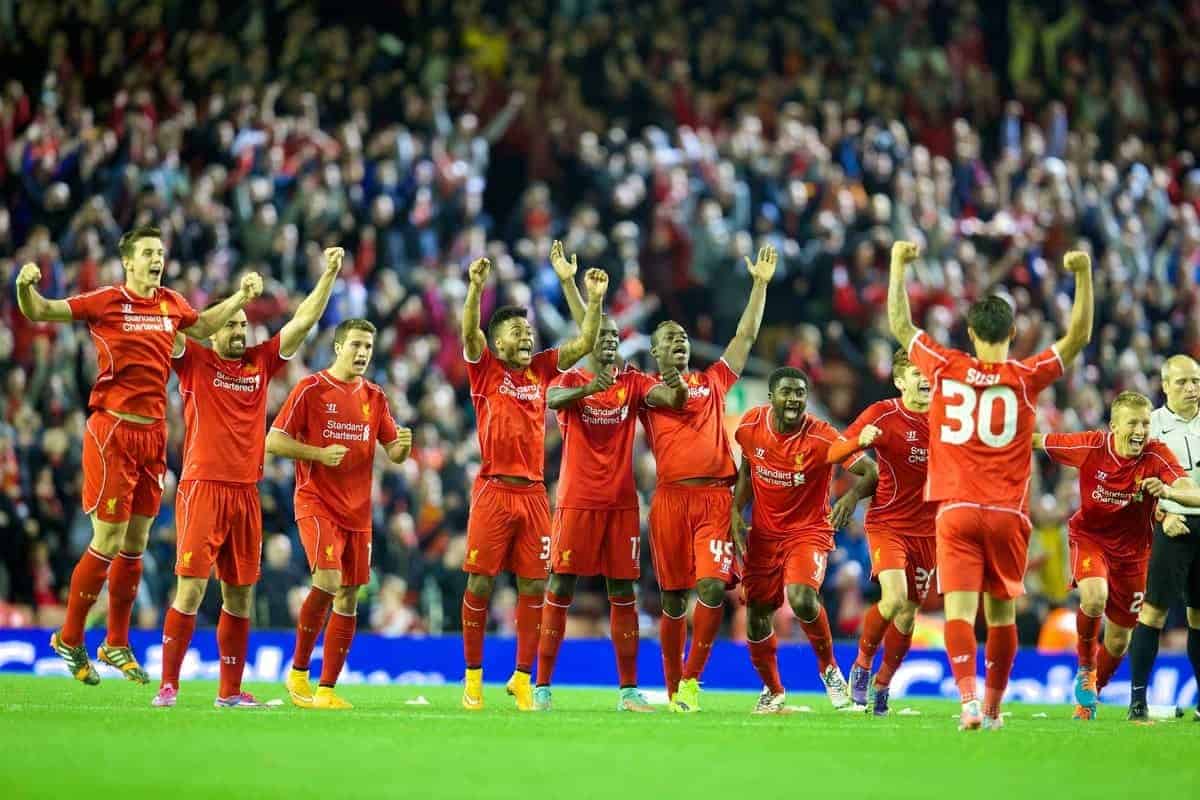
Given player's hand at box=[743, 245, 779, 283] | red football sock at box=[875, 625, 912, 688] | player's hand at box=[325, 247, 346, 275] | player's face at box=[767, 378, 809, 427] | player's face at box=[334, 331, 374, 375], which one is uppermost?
player's hand at box=[743, 245, 779, 283]

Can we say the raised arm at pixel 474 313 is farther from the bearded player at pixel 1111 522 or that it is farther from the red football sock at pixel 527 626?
the bearded player at pixel 1111 522

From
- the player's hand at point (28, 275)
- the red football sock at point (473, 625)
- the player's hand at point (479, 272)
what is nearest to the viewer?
the player's hand at point (28, 275)

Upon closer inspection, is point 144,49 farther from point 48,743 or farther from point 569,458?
point 48,743

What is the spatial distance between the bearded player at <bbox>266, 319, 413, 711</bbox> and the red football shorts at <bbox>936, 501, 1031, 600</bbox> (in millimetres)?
4402

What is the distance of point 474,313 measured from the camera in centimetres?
1223

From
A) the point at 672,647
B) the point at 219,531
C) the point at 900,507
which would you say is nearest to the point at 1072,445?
the point at 900,507

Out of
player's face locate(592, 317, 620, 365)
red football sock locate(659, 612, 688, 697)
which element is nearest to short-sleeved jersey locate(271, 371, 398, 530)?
player's face locate(592, 317, 620, 365)

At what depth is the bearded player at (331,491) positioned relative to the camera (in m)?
12.2

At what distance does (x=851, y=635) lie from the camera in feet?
65.2

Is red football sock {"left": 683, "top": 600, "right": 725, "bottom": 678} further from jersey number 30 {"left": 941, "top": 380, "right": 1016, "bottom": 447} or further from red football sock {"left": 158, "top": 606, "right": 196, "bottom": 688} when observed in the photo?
red football sock {"left": 158, "top": 606, "right": 196, "bottom": 688}

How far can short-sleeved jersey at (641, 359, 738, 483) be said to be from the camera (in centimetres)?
1307

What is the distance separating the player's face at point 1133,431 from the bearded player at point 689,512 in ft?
9.59

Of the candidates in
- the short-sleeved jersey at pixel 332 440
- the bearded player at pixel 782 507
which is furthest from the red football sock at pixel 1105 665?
the short-sleeved jersey at pixel 332 440

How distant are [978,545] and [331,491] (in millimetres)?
4756
